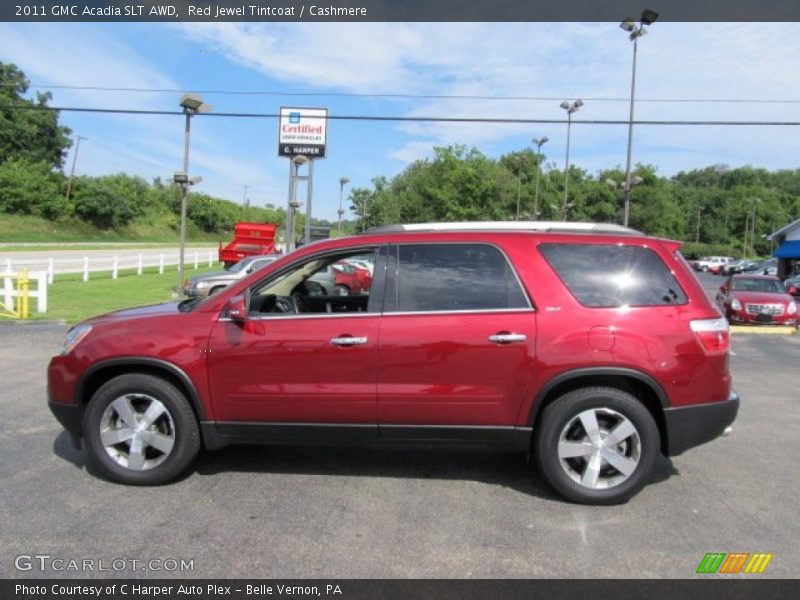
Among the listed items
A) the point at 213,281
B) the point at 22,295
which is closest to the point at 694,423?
the point at 22,295

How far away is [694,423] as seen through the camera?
407 cm

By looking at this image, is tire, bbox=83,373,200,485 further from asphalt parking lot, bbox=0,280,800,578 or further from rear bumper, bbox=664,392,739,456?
rear bumper, bbox=664,392,739,456

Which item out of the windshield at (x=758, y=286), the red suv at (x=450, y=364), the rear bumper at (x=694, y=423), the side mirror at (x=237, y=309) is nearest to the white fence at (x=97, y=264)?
the red suv at (x=450, y=364)

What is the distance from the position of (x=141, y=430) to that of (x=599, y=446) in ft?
10.3

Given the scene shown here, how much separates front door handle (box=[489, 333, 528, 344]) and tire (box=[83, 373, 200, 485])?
2.14 meters

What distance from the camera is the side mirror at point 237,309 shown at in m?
A: 4.13

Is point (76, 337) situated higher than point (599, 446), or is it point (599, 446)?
point (76, 337)

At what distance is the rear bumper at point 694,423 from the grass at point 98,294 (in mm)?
11879

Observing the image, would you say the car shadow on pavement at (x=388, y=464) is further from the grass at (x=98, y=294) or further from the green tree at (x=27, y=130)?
the green tree at (x=27, y=130)

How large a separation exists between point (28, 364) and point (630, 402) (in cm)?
802

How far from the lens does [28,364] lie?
850 cm

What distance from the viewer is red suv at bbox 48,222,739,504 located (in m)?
4.03

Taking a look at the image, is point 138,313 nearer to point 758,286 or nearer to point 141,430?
point 141,430
